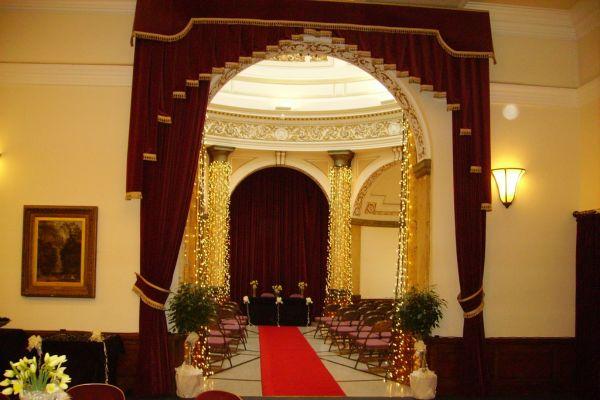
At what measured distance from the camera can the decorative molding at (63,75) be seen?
7.70 m

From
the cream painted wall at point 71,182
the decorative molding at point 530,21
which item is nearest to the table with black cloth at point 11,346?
the cream painted wall at point 71,182

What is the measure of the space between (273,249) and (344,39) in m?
11.2

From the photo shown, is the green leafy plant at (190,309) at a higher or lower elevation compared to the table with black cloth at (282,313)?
higher

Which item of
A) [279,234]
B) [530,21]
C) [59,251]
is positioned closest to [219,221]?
[279,234]

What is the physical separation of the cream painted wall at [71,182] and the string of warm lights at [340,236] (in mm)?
8658

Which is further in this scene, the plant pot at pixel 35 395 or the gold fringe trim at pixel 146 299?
the gold fringe trim at pixel 146 299

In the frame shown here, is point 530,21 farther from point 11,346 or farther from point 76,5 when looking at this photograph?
point 11,346

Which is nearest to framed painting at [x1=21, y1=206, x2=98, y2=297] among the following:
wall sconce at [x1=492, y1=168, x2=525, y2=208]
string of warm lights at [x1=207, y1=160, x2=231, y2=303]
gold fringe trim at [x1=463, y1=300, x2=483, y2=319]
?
gold fringe trim at [x1=463, y1=300, x2=483, y2=319]

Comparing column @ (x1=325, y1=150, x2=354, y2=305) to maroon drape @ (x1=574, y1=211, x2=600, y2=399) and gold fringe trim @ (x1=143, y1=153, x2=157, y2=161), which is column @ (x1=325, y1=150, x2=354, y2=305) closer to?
maroon drape @ (x1=574, y1=211, x2=600, y2=399)

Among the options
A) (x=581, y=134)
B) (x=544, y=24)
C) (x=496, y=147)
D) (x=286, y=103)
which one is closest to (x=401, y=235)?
(x=496, y=147)

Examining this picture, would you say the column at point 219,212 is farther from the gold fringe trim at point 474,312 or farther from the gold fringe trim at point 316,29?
the gold fringe trim at point 474,312

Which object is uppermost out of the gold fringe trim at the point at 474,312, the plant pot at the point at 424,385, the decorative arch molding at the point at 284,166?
the decorative arch molding at the point at 284,166

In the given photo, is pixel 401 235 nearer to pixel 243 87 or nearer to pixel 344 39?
pixel 344 39

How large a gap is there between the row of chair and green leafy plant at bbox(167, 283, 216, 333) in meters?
3.16
